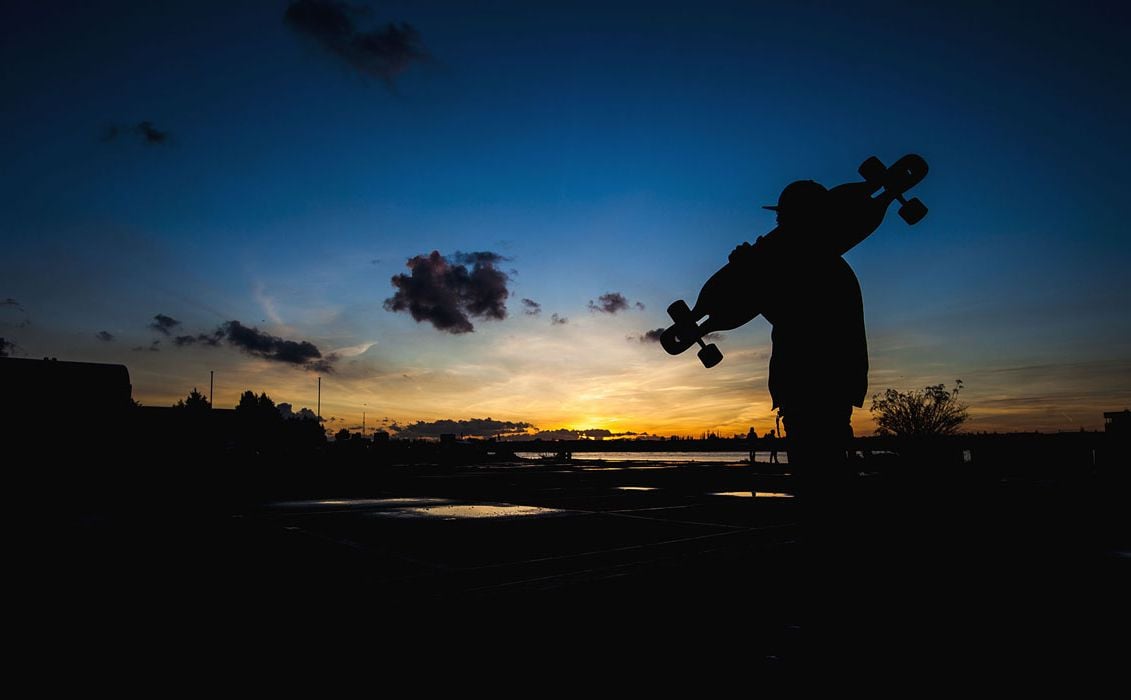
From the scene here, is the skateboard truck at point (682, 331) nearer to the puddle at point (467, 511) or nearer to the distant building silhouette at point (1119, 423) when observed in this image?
the puddle at point (467, 511)

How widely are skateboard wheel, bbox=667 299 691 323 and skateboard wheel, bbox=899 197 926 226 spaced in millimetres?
1493

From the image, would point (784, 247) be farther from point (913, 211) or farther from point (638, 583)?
point (638, 583)

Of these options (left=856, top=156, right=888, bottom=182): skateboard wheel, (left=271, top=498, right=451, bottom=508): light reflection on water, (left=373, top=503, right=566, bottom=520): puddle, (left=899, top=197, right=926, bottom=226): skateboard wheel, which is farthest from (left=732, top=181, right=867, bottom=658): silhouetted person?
(left=271, top=498, right=451, bottom=508): light reflection on water

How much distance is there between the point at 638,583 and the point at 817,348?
2.91m

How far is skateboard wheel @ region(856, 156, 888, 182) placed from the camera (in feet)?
11.9

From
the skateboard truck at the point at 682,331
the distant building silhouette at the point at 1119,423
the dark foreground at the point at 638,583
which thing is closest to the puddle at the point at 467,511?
the dark foreground at the point at 638,583

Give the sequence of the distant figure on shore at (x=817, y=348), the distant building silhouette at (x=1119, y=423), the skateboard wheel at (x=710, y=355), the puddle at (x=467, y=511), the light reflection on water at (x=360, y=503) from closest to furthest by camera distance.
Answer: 1. the distant figure on shore at (x=817, y=348)
2. the skateboard wheel at (x=710, y=355)
3. the puddle at (x=467, y=511)
4. the light reflection on water at (x=360, y=503)
5. the distant building silhouette at (x=1119, y=423)

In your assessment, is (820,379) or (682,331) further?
(682,331)

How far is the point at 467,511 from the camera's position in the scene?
1281 centimetres

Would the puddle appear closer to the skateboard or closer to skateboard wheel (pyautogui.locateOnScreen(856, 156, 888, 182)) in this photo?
the skateboard

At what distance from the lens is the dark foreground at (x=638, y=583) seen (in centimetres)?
363

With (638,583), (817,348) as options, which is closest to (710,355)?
(817,348)

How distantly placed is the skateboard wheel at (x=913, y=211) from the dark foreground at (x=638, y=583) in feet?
5.69

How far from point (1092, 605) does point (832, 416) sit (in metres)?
2.93
